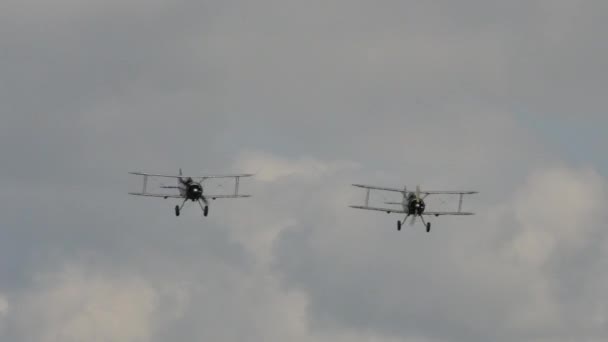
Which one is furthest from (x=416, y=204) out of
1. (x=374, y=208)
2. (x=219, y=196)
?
(x=219, y=196)

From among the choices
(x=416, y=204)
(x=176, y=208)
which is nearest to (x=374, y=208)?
(x=416, y=204)

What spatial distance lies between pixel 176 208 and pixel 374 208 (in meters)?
19.0

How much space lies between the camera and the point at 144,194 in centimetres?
19875

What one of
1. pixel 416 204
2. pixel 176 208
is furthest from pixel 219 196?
pixel 416 204

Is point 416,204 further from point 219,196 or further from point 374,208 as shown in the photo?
point 219,196

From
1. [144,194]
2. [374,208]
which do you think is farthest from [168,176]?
[374,208]

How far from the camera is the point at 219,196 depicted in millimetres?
198625

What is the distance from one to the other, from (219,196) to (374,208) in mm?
15075

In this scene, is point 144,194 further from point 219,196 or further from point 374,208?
point 374,208

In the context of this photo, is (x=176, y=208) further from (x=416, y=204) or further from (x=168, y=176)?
(x=416, y=204)

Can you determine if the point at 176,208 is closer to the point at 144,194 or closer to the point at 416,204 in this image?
the point at 144,194

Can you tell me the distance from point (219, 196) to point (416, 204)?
19.1m

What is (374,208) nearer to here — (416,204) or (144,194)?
(416,204)
